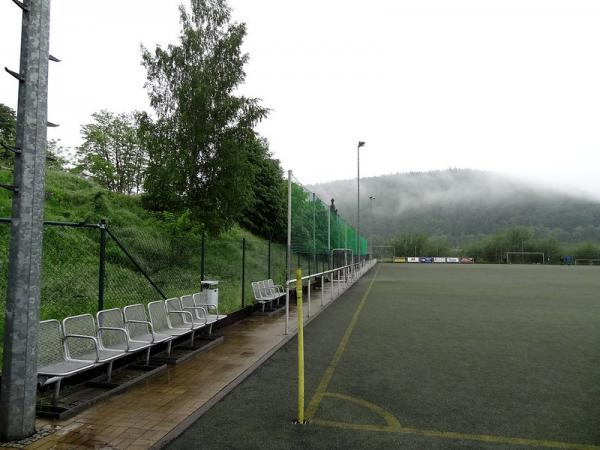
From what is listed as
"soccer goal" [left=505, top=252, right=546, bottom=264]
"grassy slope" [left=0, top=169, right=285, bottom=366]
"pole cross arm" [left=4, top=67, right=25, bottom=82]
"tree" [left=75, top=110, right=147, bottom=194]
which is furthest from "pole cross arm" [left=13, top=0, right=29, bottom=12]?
"soccer goal" [left=505, top=252, right=546, bottom=264]

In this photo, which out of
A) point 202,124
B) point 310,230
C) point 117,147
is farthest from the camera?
point 117,147

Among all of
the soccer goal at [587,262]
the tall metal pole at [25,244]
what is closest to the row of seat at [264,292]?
the tall metal pole at [25,244]

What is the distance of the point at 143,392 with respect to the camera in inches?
207

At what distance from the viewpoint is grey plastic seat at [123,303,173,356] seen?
600cm

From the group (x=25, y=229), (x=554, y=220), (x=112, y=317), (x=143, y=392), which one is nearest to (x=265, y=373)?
(x=143, y=392)

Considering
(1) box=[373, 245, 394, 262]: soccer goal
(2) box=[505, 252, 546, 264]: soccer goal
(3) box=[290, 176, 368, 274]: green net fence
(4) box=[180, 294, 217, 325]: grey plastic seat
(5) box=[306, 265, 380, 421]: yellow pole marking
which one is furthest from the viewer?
(1) box=[373, 245, 394, 262]: soccer goal

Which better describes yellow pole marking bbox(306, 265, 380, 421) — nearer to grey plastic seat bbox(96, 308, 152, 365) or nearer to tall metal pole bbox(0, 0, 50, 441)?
grey plastic seat bbox(96, 308, 152, 365)

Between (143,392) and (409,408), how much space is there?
2.84 m

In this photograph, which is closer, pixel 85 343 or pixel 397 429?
pixel 397 429

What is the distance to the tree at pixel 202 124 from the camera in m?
17.7

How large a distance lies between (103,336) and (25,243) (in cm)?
212

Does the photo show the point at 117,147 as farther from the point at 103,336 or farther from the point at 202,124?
the point at 103,336

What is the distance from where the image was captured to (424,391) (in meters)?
5.43

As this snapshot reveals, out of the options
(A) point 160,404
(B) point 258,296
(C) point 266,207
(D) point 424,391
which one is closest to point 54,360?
(A) point 160,404
